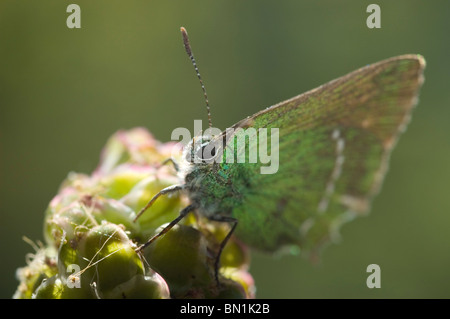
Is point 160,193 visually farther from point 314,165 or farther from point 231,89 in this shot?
point 231,89

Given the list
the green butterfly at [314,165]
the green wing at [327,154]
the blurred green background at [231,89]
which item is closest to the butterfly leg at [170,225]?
the green butterfly at [314,165]

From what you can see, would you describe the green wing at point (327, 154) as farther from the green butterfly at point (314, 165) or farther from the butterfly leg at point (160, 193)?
the butterfly leg at point (160, 193)

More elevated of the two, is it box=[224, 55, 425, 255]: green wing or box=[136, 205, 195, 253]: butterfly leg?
box=[224, 55, 425, 255]: green wing

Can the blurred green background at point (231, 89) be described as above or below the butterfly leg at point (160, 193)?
above

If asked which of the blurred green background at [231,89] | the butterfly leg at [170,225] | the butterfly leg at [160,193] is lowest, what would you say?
the butterfly leg at [170,225]

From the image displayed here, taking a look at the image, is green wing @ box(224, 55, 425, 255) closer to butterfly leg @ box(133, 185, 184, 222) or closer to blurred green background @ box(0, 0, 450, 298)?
butterfly leg @ box(133, 185, 184, 222)

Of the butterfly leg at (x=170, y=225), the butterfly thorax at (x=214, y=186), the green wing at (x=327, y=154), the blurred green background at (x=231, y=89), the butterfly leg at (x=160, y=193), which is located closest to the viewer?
the butterfly leg at (x=170, y=225)

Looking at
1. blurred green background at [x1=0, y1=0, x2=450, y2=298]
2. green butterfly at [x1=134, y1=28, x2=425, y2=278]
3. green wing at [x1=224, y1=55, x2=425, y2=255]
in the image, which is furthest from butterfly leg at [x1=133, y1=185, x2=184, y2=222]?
blurred green background at [x1=0, y1=0, x2=450, y2=298]
